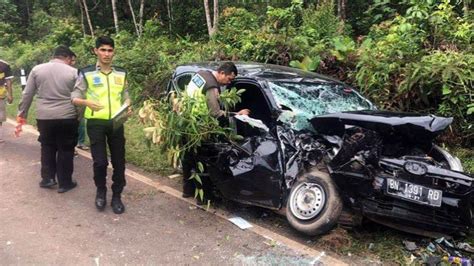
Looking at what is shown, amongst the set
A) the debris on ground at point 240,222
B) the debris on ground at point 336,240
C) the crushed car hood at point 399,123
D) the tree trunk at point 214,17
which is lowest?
the debris on ground at point 240,222

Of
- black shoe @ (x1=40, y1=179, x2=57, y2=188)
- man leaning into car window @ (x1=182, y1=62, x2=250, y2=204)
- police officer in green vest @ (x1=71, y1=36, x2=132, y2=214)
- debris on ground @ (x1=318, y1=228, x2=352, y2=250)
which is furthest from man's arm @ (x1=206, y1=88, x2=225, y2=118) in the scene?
black shoe @ (x1=40, y1=179, x2=57, y2=188)

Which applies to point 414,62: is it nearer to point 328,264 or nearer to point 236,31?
point 328,264

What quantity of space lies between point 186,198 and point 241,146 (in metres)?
1.23

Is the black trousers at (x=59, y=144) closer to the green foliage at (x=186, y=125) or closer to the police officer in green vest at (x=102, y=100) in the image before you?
the police officer in green vest at (x=102, y=100)

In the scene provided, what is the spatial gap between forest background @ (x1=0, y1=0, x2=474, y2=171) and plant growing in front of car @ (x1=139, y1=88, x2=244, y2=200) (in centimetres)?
312

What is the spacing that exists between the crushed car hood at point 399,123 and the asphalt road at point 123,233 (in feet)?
4.15

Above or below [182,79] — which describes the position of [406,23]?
above

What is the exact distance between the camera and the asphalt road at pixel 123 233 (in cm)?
408

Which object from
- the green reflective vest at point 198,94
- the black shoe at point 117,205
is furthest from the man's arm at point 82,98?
the black shoe at point 117,205

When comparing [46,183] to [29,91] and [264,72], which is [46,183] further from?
[264,72]

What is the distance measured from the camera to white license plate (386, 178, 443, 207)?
377cm

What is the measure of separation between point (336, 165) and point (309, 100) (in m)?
1.21

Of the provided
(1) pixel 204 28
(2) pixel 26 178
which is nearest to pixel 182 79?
(2) pixel 26 178

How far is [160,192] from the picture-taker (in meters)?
5.91
